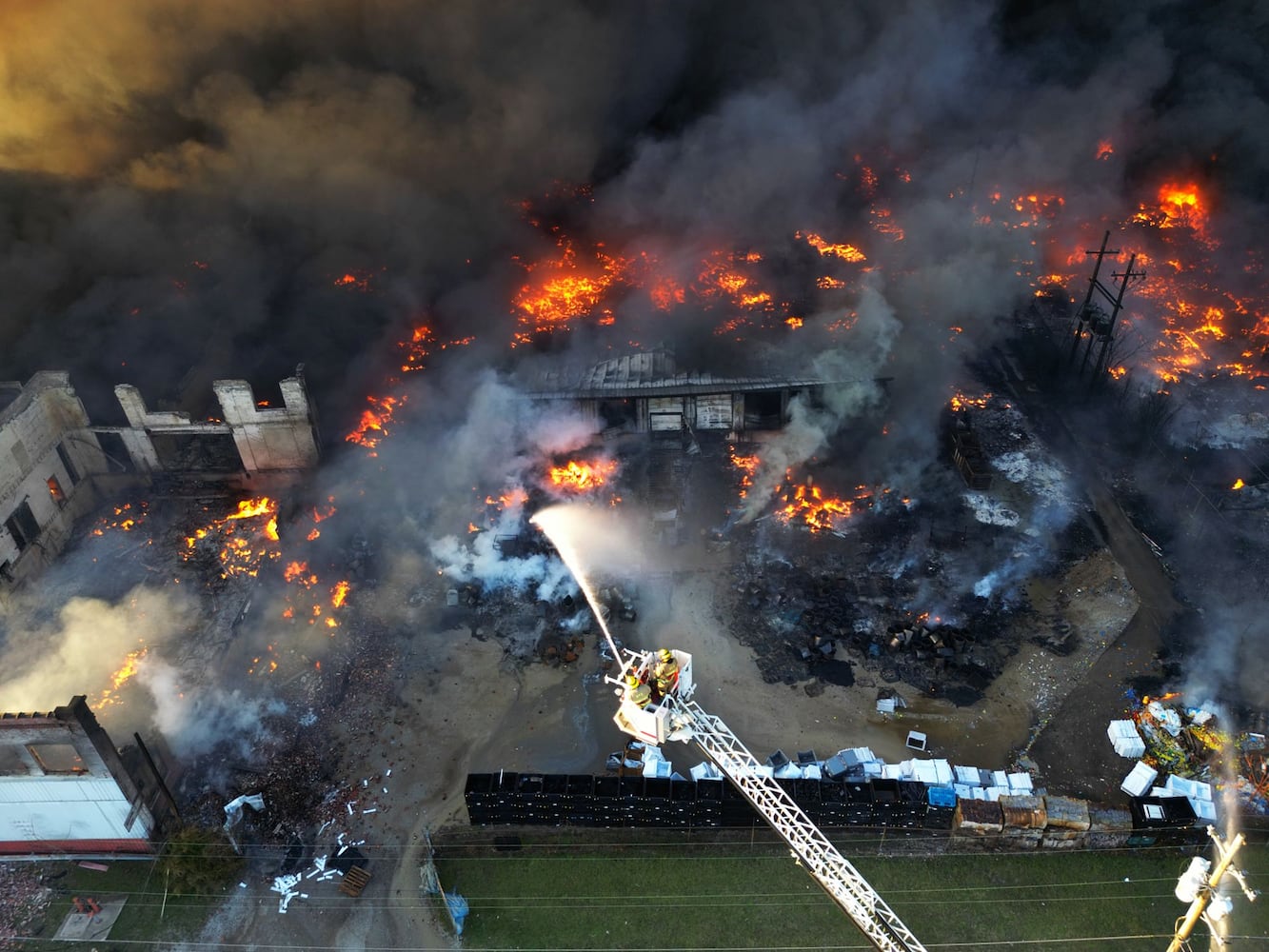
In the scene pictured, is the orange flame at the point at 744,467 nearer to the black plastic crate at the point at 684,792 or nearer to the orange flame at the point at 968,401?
the orange flame at the point at 968,401

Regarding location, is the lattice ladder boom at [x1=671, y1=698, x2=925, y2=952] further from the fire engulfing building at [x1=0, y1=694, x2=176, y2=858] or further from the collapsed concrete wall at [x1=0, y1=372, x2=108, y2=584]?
the collapsed concrete wall at [x1=0, y1=372, x2=108, y2=584]

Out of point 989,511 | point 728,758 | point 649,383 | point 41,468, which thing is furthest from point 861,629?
point 41,468

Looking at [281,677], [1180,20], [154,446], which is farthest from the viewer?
[1180,20]

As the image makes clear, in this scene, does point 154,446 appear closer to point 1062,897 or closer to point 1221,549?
point 1062,897

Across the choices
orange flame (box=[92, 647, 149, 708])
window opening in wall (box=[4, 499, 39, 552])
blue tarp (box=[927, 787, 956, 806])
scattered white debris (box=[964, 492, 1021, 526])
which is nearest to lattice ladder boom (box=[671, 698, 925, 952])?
blue tarp (box=[927, 787, 956, 806])

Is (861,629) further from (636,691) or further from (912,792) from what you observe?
(636,691)

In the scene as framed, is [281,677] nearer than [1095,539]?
Yes

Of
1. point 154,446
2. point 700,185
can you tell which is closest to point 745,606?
point 154,446
